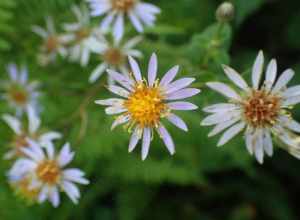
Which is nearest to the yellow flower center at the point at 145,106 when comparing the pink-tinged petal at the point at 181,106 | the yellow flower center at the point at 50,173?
the pink-tinged petal at the point at 181,106

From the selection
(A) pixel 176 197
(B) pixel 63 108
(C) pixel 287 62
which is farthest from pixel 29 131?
(C) pixel 287 62

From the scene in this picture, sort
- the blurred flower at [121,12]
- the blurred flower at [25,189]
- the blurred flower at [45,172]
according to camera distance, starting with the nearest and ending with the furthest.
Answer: the blurred flower at [45,172] → the blurred flower at [25,189] → the blurred flower at [121,12]

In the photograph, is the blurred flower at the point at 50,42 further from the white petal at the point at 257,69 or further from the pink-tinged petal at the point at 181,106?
the white petal at the point at 257,69

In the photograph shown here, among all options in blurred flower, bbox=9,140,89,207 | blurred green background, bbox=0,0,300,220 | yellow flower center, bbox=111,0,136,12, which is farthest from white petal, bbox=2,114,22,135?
yellow flower center, bbox=111,0,136,12

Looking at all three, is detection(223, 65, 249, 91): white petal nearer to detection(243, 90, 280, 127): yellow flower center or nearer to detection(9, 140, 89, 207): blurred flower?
detection(243, 90, 280, 127): yellow flower center

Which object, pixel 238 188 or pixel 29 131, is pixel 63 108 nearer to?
pixel 29 131

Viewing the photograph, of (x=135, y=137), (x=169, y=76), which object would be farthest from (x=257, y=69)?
(x=135, y=137)

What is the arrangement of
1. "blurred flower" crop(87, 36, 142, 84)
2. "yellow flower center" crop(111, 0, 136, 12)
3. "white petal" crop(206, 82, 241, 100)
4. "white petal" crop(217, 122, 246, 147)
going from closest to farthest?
"white petal" crop(206, 82, 241, 100), "white petal" crop(217, 122, 246, 147), "yellow flower center" crop(111, 0, 136, 12), "blurred flower" crop(87, 36, 142, 84)
